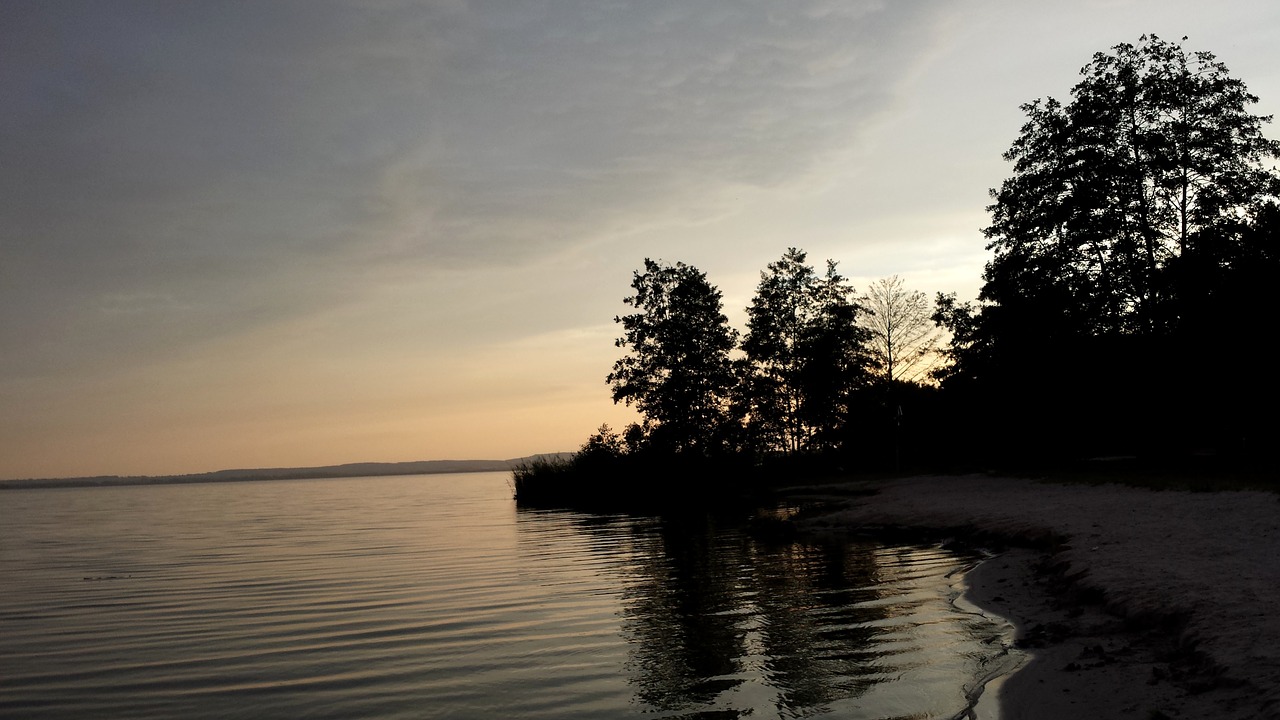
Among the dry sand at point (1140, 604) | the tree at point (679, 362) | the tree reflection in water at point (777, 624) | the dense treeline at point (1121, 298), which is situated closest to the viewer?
the dry sand at point (1140, 604)

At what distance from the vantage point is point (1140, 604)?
391 inches

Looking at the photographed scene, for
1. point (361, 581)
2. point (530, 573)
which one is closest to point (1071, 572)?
point (530, 573)

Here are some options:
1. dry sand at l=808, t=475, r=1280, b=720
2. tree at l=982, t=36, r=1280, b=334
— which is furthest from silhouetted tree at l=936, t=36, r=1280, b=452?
dry sand at l=808, t=475, r=1280, b=720

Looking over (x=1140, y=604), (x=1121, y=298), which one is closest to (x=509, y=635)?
(x=1140, y=604)

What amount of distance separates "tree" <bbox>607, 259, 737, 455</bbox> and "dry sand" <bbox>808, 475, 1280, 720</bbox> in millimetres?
36928

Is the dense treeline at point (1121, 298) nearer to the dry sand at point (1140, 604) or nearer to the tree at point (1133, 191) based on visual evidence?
the tree at point (1133, 191)

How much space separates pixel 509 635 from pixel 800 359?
2039 inches

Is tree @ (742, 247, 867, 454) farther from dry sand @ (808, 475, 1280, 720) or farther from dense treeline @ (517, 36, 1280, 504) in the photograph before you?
dry sand @ (808, 475, 1280, 720)

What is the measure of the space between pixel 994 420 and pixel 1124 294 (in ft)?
44.8

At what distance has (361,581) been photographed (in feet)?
64.3

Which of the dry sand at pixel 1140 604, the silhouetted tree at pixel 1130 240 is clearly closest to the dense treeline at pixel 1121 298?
the silhouetted tree at pixel 1130 240

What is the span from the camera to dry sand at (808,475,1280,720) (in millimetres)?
7055

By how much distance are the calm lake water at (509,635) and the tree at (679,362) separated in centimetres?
3267

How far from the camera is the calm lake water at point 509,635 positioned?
877 centimetres
